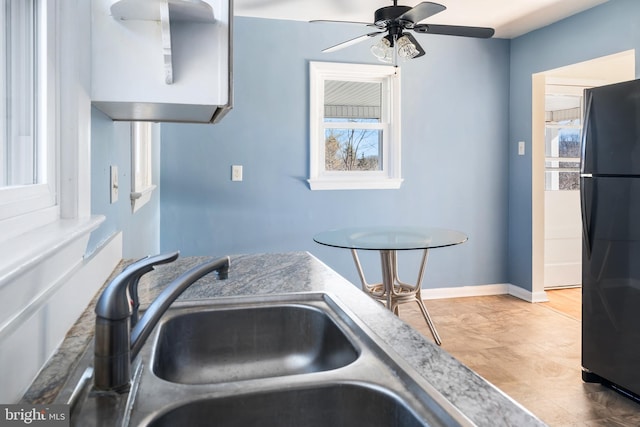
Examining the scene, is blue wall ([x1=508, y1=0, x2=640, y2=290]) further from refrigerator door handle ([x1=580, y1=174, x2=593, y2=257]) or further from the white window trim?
the white window trim

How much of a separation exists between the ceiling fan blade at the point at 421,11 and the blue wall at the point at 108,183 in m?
1.46

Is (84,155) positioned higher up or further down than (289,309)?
higher up

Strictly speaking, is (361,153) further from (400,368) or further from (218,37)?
(400,368)

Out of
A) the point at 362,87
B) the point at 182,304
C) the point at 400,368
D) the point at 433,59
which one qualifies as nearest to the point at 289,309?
the point at 182,304

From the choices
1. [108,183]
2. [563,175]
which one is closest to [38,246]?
[108,183]

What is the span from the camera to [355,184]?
3.73 metres

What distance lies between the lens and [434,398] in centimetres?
58

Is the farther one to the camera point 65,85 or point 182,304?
point 182,304

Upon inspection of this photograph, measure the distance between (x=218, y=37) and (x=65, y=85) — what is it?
359mm

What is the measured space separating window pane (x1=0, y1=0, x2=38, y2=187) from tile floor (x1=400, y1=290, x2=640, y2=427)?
7.23 ft

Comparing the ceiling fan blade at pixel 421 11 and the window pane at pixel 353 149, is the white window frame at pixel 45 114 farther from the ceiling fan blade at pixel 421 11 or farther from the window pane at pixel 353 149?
the window pane at pixel 353 149

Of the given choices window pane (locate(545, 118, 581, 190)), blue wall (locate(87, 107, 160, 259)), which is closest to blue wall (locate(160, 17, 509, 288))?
window pane (locate(545, 118, 581, 190))

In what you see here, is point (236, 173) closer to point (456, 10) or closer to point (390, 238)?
point (390, 238)

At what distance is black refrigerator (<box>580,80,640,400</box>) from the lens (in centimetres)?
213
